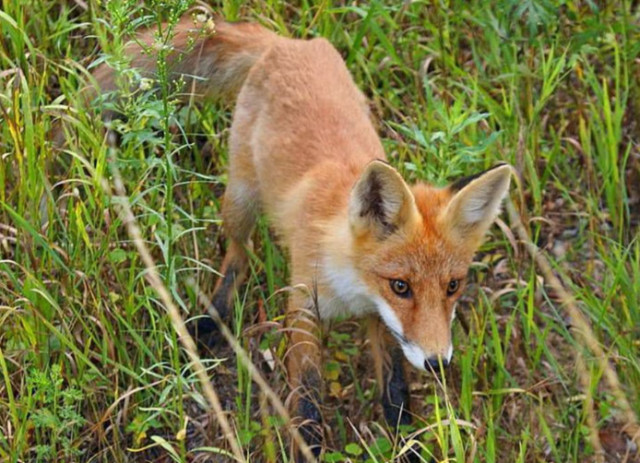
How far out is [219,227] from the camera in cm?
448

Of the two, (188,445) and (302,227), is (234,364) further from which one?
(302,227)

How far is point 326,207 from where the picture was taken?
147 inches

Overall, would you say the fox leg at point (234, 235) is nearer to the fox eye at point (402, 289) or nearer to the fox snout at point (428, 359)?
the fox eye at point (402, 289)

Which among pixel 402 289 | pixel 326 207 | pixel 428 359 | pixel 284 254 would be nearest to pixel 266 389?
pixel 428 359

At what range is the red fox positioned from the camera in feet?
11.0

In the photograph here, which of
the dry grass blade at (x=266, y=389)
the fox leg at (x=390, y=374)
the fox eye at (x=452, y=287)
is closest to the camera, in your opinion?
the dry grass blade at (x=266, y=389)

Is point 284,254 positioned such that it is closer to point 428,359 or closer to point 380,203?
point 380,203

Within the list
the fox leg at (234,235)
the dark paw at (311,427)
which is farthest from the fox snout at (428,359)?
the fox leg at (234,235)

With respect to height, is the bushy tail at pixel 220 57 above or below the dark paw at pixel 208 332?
above

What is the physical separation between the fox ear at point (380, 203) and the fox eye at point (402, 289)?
0.59 ft

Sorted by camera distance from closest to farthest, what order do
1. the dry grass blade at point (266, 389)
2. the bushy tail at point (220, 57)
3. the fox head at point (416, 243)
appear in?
the dry grass blade at point (266, 389) → the fox head at point (416, 243) → the bushy tail at point (220, 57)

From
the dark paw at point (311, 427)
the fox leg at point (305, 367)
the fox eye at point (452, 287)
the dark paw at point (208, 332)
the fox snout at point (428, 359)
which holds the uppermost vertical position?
the fox eye at point (452, 287)

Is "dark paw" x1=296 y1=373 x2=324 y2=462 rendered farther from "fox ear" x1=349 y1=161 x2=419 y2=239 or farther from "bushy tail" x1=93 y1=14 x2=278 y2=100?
"bushy tail" x1=93 y1=14 x2=278 y2=100

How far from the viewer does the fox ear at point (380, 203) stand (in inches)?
129
